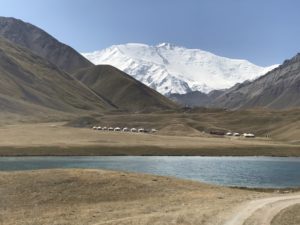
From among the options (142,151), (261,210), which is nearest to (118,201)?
(261,210)

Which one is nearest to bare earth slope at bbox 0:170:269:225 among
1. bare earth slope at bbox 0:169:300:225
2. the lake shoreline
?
bare earth slope at bbox 0:169:300:225

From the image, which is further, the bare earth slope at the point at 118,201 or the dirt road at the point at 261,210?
the bare earth slope at the point at 118,201

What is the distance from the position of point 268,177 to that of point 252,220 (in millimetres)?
54286

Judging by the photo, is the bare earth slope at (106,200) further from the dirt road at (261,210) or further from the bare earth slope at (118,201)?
the dirt road at (261,210)

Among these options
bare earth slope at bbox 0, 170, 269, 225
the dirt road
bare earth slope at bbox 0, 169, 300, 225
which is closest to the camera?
the dirt road

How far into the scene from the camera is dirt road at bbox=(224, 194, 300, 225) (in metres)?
31.1

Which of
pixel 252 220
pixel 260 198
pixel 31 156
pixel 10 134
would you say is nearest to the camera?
pixel 252 220

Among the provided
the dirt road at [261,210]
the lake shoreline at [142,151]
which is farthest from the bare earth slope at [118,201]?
the lake shoreline at [142,151]

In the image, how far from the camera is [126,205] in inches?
1547

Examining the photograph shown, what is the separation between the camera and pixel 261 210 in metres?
35.8

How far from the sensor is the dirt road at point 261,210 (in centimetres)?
3112

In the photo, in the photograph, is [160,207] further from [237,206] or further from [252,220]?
[252,220]

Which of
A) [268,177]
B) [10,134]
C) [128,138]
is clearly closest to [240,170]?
Answer: [268,177]

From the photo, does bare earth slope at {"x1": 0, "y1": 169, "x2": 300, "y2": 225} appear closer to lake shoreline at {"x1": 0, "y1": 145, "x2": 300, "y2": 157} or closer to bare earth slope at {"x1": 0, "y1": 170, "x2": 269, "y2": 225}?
bare earth slope at {"x1": 0, "y1": 170, "x2": 269, "y2": 225}
